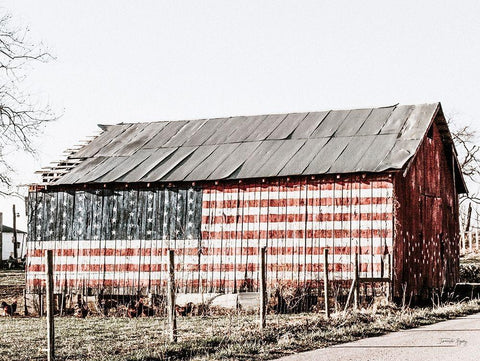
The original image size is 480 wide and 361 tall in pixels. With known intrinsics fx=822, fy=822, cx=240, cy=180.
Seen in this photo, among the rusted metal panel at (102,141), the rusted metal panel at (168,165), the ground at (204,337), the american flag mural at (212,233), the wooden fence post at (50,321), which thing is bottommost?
the ground at (204,337)

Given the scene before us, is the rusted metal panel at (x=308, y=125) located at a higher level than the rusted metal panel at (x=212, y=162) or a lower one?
higher

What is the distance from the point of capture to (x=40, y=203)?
28.1 metres

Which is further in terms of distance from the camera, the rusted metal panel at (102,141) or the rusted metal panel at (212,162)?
the rusted metal panel at (102,141)

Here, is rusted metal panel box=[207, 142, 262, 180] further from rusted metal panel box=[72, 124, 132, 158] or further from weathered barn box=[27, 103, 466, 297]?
rusted metal panel box=[72, 124, 132, 158]

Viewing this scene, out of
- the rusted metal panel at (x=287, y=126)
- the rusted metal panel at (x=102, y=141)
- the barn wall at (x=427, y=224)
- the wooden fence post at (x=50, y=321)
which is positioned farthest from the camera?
the rusted metal panel at (x=102, y=141)

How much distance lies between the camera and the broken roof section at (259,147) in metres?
25.4

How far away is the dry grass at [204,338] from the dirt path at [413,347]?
0.52 meters

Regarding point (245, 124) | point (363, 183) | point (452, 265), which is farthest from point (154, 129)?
point (452, 265)

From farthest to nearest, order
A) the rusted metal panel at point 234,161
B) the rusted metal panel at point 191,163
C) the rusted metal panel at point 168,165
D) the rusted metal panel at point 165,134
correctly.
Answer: the rusted metal panel at point 165,134 → the rusted metal panel at point 168,165 → the rusted metal panel at point 191,163 → the rusted metal panel at point 234,161

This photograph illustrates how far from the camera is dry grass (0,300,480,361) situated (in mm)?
13219

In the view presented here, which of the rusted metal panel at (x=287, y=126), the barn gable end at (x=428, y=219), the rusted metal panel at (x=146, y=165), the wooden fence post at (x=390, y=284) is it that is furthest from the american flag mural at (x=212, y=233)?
the rusted metal panel at (x=287, y=126)

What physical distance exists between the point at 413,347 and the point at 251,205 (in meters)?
12.3

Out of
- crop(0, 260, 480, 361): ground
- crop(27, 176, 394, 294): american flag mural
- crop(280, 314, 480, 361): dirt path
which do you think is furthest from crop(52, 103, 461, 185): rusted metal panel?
crop(280, 314, 480, 361): dirt path
